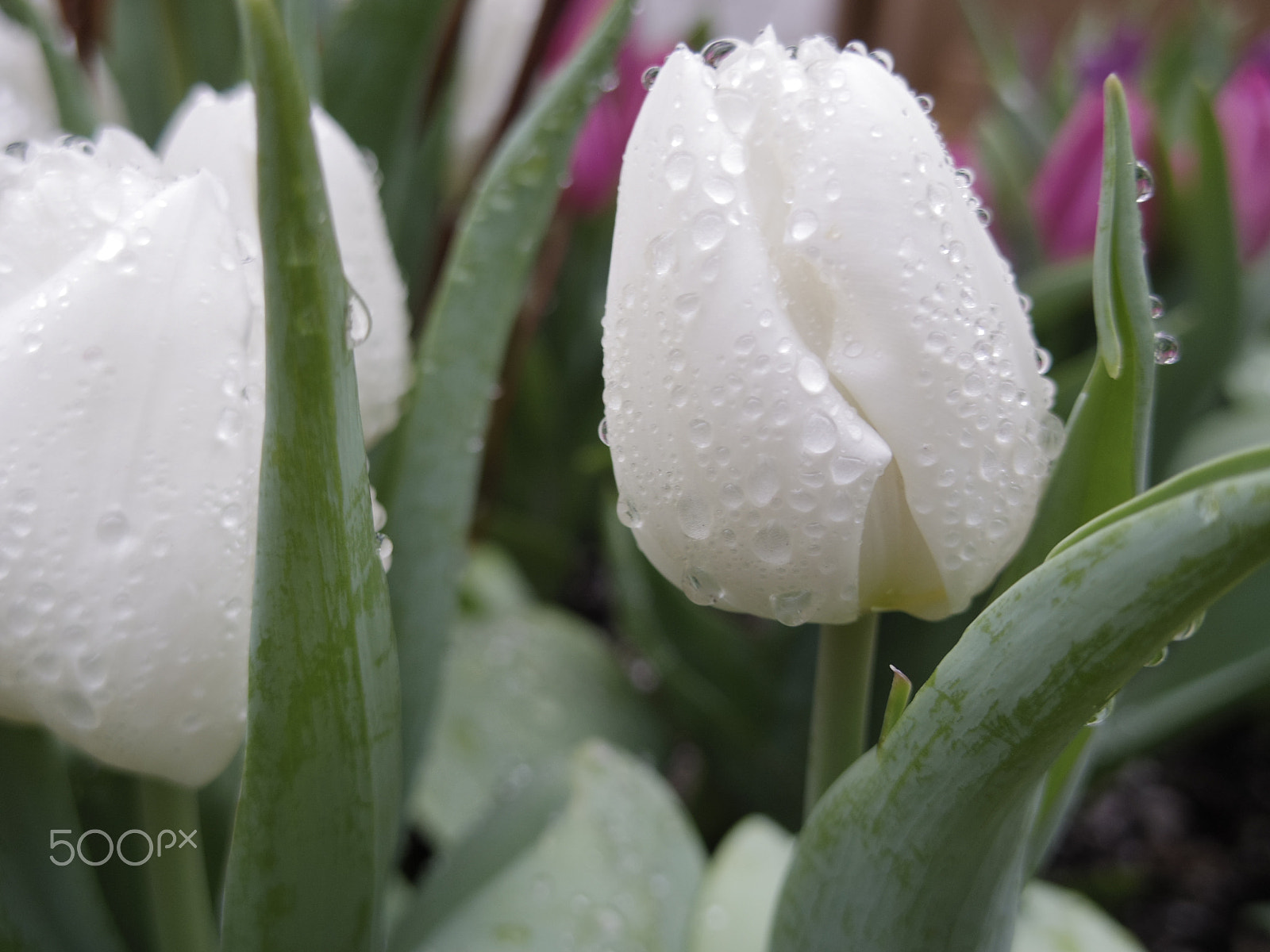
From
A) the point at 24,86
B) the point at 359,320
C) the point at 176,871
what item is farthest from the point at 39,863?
the point at 24,86

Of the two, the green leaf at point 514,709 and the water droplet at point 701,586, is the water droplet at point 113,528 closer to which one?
Result: the water droplet at point 701,586

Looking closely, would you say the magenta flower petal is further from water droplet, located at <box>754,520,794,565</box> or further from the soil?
water droplet, located at <box>754,520,794,565</box>

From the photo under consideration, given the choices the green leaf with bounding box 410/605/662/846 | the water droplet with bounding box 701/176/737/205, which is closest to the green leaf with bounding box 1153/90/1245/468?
the green leaf with bounding box 410/605/662/846

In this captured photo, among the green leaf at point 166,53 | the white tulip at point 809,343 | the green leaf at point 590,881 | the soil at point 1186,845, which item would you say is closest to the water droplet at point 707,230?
the white tulip at point 809,343

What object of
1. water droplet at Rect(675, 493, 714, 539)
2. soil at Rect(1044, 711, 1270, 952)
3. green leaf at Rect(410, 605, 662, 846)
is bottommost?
soil at Rect(1044, 711, 1270, 952)

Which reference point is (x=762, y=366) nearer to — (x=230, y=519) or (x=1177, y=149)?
(x=230, y=519)

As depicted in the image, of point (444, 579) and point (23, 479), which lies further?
point (444, 579)

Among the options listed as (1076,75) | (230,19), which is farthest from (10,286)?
(1076,75)

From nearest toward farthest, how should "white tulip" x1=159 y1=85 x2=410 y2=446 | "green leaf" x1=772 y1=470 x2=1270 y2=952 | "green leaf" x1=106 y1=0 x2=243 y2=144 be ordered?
"green leaf" x1=772 y1=470 x2=1270 y2=952 → "white tulip" x1=159 y1=85 x2=410 y2=446 → "green leaf" x1=106 y1=0 x2=243 y2=144
